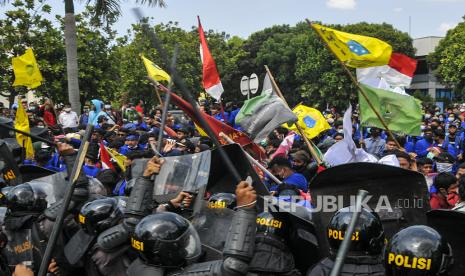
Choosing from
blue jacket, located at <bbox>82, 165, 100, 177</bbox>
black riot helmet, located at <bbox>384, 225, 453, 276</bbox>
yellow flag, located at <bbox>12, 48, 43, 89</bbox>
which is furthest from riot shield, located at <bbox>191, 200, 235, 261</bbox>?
yellow flag, located at <bbox>12, 48, 43, 89</bbox>

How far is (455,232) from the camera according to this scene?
12.5ft

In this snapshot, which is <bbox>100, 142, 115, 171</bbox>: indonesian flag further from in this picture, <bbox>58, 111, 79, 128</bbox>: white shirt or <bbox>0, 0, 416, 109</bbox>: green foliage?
<bbox>58, 111, 79, 128</bbox>: white shirt

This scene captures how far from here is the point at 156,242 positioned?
340 centimetres

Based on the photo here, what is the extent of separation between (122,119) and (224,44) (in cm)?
2920

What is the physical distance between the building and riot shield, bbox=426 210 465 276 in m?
60.1

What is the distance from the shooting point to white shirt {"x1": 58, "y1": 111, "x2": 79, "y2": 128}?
15.1m

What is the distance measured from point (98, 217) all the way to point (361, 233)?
201cm

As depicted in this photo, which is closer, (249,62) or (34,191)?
(34,191)

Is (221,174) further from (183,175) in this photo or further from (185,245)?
(185,245)

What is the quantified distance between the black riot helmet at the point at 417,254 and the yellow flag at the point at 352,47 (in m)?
5.04

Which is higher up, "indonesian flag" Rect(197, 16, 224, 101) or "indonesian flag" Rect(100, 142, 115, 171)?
"indonesian flag" Rect(197, 16, 224, 101)

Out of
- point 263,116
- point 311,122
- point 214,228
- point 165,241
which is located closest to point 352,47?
point 263,116

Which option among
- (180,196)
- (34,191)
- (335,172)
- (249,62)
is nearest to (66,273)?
(34,191)

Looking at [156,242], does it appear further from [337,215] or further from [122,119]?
[122,119]
